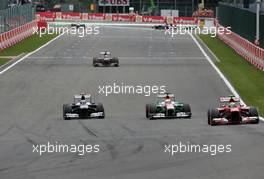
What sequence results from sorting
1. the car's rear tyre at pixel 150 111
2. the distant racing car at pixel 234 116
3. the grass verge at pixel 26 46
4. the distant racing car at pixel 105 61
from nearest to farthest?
1. the distant racing car at pixel 234 116
2. the car's rear tyre at pixel 150 111
3. the distant racing car at pixel 105 61
4. the grass verge at pixel 26 46

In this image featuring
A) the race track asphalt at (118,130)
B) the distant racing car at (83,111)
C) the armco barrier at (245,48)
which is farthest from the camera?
the armco barrier at (245,48)

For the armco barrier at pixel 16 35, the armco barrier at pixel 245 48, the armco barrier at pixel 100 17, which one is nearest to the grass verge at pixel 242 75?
the armco barrier at pixel 245 48

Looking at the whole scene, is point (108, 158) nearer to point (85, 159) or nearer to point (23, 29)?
point (85, 159)

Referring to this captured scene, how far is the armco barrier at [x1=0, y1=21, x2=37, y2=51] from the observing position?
6675 centimetres

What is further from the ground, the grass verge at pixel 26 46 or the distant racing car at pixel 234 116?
the distant racing car at pixel 234 116

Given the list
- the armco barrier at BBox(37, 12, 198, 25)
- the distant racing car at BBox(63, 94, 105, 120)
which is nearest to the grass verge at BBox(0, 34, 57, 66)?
the distant racing car at BBox(63, 94, 105, 120)

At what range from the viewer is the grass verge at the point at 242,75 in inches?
1345

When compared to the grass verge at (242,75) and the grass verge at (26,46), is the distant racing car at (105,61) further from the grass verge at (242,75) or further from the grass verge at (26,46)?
the grass verge at (26,46)

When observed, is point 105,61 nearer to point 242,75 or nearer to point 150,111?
point 242,75

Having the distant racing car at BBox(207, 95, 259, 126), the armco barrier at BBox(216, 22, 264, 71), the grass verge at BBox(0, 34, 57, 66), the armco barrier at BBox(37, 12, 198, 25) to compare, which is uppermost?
the distant racing car at BBox(207, 95, 259, 126)

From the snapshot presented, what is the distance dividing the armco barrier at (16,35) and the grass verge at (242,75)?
622 inches

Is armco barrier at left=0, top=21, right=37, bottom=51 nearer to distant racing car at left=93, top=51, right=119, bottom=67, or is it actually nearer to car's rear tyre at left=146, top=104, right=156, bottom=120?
distant racing car at left=93, top=51, right=119, bottom=67

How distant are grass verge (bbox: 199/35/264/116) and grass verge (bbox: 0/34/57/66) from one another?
1386cm

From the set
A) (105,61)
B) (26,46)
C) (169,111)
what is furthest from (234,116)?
(26,46)
